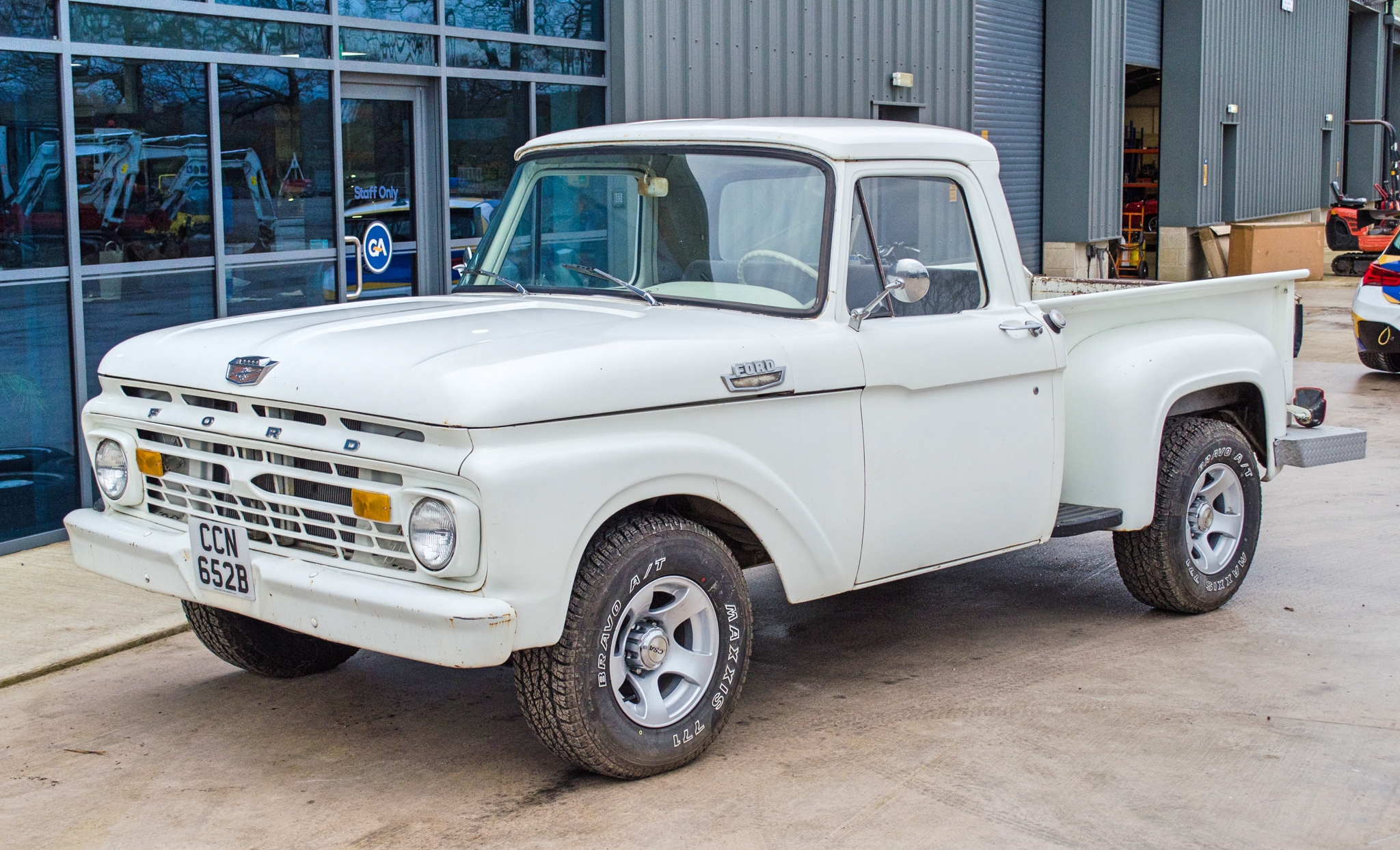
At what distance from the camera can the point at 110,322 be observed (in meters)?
7.89

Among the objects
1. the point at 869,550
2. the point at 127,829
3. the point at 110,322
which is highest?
the point at 110,322

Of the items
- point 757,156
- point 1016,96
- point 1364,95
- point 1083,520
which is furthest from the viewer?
point 1364,95

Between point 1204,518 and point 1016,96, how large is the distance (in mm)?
14858

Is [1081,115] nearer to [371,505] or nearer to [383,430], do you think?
[383,430]

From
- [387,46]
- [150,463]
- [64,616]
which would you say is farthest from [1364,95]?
[150,463]

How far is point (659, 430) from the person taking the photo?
14.0 ft

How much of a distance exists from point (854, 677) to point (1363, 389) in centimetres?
943

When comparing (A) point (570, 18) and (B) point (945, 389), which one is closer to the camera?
(B) point (945, 389)

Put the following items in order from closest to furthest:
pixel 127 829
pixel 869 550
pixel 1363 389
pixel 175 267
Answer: pixel 127 829, pixel 869 550, pixel 175 267, pixel 1363 389

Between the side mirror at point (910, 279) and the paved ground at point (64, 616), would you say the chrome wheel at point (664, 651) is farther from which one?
the paved ground at point (64, 616)

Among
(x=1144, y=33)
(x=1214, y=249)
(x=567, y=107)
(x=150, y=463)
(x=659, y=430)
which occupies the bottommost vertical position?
→ (x=150, y=463)

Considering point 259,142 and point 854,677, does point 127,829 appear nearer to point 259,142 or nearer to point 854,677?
point 854,677

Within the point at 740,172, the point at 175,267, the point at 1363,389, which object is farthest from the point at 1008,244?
the point at 1363,389

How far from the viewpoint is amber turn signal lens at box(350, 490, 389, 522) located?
4016mm
